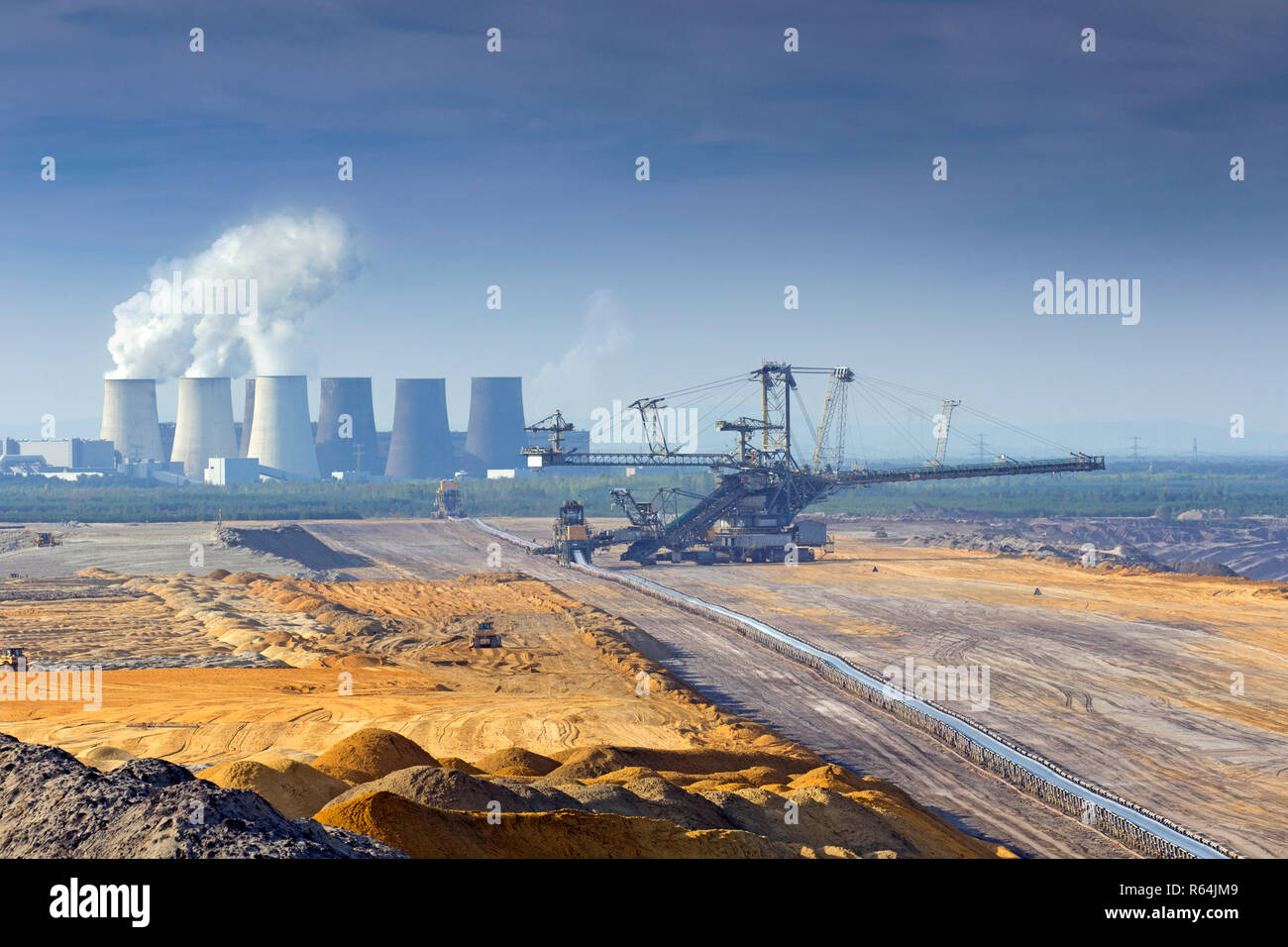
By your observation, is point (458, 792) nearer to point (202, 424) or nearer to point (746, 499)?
point (746, 499)

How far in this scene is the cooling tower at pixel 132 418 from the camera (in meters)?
161

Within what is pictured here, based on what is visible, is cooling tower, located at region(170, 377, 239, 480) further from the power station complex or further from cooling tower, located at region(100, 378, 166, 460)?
cooling tower, located at region(100, 378, 166, 460)

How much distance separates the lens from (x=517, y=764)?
2630 cm

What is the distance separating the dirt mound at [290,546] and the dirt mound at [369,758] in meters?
71.8

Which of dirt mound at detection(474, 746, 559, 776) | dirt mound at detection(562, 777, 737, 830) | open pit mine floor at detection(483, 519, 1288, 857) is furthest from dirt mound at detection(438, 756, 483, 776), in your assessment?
open pit mine floor at detection(483, 519, 1288, 857)

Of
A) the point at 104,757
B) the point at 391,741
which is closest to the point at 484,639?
the point at 104,757

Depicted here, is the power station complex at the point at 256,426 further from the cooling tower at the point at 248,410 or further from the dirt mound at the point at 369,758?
the dirt mound at the point at 369,758

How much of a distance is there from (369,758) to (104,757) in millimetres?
7247

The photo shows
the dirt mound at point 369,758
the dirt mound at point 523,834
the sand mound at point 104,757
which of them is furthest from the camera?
the sand mound at point 104,757

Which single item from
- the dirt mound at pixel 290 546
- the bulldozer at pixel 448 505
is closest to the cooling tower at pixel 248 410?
the bulldozer at pixel 448 505

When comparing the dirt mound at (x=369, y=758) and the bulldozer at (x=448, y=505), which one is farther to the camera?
the bulldozer at (x=448, y=505)
